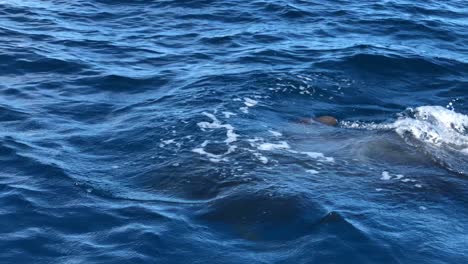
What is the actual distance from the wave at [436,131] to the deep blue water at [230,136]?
0.04m

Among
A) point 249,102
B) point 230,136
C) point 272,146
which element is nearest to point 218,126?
point 230,136

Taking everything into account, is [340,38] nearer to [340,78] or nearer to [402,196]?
[340,78]

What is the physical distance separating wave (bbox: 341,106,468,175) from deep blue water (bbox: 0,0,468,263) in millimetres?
43

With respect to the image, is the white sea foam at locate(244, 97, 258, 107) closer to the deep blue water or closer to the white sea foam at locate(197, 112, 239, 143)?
the deep blue water

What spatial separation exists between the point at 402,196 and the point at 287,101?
15.1ft

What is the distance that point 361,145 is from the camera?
12.8 m

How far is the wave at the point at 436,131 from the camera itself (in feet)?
40.8

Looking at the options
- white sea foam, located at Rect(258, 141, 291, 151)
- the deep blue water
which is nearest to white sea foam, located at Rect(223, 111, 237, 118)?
the deep blue water

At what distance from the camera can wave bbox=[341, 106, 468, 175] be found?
1242 cm

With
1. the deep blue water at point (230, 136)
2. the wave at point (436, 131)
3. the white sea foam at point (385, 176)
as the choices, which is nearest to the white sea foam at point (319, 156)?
the deep blue water at point (230, 136)

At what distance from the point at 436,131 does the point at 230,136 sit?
3.68m

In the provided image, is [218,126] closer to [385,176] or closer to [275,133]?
[275,133]

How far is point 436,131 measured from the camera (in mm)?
13477

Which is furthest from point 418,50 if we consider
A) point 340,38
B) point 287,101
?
point 287,101
